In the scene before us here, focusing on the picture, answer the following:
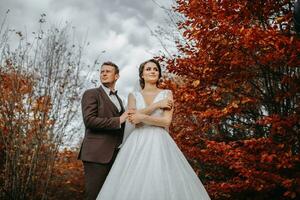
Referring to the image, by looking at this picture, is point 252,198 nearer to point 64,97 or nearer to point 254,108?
point 254,108

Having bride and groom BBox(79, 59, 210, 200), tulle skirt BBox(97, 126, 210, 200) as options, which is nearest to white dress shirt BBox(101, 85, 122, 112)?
bride and groom BBox(79, 59, 210, 200)

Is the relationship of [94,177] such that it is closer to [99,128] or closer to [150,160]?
[99,128]

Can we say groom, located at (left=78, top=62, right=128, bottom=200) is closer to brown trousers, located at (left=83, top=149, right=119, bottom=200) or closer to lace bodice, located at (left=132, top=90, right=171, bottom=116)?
brown trousers, located at (left=83, top=149, right=119, bottom=200)

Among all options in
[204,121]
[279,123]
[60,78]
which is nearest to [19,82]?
[60,78]

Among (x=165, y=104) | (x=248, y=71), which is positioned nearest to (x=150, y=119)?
(x=165, y=104)

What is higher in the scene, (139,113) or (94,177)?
(139,113)

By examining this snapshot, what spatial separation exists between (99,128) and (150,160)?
0.68 metres

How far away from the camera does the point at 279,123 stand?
484 centimetres

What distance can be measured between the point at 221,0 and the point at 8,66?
4975 millimetres

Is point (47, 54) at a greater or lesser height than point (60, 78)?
greater

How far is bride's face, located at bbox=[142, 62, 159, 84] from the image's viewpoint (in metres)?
3.96

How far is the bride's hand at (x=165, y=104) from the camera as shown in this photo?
372 centimetres

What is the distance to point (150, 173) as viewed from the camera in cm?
317

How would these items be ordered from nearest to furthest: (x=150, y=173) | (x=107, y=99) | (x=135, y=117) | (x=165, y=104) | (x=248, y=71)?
(x=150, y=173) < (x=135, y=117) < (x=165, y=104) < (x=107, y=99) < (x=248, y=71)
